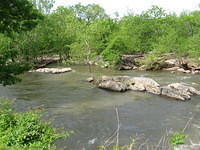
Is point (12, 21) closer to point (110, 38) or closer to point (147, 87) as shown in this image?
point (147, 87)

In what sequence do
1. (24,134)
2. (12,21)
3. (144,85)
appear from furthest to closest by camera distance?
(144,85)
(12,21)
(24,134)

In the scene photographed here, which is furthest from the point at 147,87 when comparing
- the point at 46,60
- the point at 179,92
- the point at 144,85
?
the point at 46,60

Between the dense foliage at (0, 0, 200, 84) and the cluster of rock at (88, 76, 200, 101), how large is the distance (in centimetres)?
481

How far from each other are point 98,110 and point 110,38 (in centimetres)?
2135

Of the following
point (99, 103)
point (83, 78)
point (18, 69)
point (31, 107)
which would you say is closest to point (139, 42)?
point (83, 78)

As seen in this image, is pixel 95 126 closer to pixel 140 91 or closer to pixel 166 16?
pixel 140 91

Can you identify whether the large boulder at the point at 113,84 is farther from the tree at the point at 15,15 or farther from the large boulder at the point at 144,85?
the tree at the point at 15,15

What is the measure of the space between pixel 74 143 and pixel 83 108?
4.85 metres

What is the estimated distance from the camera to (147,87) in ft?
60.9

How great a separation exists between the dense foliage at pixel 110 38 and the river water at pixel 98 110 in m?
6.72

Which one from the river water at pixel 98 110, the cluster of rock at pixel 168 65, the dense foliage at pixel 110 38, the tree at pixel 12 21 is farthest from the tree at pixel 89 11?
the tree at pixel 12 21

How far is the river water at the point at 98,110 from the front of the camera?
10.2 metres

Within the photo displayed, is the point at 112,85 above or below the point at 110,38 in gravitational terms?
below

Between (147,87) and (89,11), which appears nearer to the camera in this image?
(147,87)
